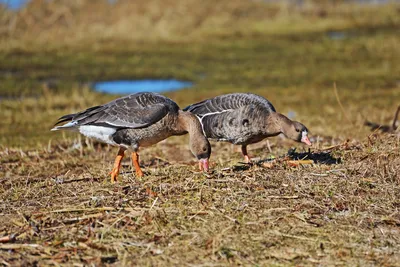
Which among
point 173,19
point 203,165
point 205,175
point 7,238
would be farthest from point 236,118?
point 173,19

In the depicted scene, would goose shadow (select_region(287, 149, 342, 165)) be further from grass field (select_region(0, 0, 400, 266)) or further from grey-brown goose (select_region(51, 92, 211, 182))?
grey-brown goose (select_region(51, 92, 211, 182))

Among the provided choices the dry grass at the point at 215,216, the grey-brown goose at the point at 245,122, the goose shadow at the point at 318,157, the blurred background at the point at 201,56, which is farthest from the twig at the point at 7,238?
the blurred background at the point at 201,56

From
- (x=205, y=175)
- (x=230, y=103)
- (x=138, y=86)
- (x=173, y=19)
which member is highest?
(x=230, y=103)

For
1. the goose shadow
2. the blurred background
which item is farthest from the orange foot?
the blurred background

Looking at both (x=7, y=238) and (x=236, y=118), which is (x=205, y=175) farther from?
(x=7, y=238)

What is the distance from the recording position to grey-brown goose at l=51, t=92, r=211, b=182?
8.03m

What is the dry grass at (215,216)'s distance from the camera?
18.7 ft

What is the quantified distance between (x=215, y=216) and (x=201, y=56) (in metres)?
18.5

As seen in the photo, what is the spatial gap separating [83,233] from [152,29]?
23.4 m

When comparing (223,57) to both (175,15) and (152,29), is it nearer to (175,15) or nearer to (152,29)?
(152,29)

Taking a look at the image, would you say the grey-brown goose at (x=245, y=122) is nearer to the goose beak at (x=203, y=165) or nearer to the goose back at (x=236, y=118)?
the goose back at (x=236, y=118)

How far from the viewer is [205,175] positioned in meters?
7.27

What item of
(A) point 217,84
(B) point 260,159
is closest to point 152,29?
(A) point 217,84

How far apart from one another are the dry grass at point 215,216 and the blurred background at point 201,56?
4.32m
